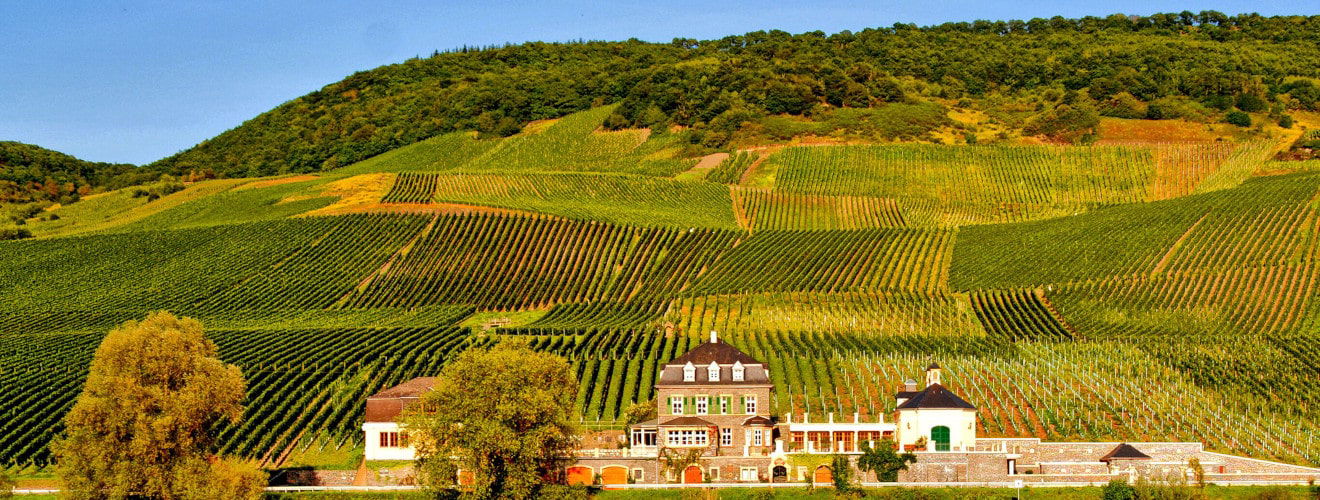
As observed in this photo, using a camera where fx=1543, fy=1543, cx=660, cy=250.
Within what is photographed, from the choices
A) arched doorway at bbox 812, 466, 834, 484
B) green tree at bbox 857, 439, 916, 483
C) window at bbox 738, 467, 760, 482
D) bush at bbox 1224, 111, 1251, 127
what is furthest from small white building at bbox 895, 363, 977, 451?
bush at bbox 1224, 111, 1251, 127

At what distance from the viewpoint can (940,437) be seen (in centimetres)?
5612

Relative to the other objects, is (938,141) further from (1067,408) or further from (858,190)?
(1067,408)

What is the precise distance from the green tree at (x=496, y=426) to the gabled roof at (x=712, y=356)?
762 cm

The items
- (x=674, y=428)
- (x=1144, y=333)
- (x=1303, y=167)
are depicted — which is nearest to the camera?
(x=674, y=428)

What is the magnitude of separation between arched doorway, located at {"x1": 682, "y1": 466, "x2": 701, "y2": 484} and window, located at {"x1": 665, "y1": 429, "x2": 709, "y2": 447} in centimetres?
295

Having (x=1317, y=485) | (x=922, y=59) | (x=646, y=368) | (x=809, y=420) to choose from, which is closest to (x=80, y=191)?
(x=922, y=59)

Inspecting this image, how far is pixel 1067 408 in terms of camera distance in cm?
6506

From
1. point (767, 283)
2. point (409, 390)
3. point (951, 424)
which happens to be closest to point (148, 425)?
point (409, 390)

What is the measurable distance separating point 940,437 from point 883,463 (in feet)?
12.9

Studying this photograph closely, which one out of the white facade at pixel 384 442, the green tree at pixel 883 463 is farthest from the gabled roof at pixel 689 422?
the white facade at pixel 384 442

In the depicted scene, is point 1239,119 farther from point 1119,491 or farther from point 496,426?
point 496,426

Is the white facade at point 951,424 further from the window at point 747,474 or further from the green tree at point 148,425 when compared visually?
the green tree at point 148,425

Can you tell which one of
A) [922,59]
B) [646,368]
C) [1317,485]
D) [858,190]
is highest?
[922,59]

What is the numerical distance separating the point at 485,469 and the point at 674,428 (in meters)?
9.26
